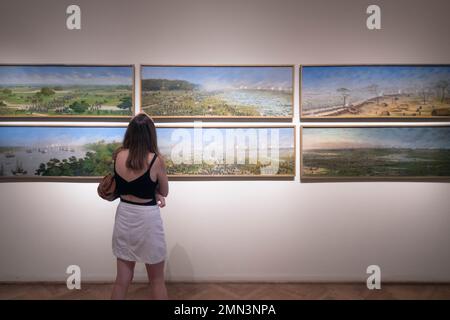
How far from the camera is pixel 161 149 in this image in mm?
2789

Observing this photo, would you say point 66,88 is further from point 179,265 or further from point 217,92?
point 179,265

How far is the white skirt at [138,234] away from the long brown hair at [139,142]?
0.32 meters

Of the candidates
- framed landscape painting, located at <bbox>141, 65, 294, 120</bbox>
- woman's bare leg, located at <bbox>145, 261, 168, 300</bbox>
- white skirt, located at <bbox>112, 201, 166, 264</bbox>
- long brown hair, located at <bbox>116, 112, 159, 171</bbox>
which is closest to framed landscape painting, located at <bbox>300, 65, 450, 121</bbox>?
framed landscape painting, located at <bbox>141, 65, 294, 120</bbox>

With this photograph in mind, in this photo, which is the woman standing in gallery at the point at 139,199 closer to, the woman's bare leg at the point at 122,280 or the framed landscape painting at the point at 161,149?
the woman's bare leg at the point at 122,280

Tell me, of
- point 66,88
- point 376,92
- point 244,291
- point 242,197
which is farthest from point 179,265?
point 376,92

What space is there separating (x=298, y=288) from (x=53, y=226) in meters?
2.66

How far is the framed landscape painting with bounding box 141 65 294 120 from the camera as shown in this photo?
9.12 feet

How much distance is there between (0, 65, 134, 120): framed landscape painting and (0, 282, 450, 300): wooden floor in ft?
5.81

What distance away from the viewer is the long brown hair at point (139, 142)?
192cm

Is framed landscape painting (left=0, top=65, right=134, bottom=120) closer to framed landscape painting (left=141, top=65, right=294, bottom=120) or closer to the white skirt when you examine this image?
framed landscape painting (left=141, top=65, right=294, bottom=120)

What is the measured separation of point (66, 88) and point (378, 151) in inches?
130

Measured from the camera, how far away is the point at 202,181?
2.86m

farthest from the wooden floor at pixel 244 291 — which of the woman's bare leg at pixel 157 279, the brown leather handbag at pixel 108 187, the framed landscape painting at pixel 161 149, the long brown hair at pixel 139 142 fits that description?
the long brown hair at pixel 139 142

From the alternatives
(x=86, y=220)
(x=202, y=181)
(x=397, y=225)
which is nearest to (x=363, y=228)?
(x=397, y=225)
